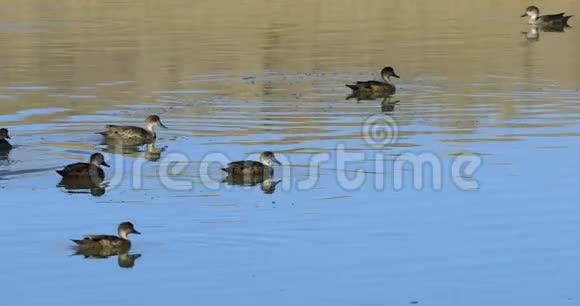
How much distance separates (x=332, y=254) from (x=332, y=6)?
3569cm

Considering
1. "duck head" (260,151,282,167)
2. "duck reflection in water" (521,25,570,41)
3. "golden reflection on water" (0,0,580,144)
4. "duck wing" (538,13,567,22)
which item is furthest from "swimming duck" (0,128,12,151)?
"duck wing" (538,13,567,22)

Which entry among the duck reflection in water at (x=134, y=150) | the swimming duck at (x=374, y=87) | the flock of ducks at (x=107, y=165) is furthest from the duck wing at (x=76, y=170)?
the swimming duck at (x=374, y=87)

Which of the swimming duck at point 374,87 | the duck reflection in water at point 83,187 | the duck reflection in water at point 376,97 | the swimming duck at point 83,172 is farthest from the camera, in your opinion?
the swimming duck at point 374,87

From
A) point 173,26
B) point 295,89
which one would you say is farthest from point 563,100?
point 173,26

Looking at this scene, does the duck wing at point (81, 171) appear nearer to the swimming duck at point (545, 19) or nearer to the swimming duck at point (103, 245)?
the swimming duck at point (103, 245)

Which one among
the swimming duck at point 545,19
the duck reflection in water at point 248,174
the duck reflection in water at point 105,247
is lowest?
the duck reflection in water at point 105,247

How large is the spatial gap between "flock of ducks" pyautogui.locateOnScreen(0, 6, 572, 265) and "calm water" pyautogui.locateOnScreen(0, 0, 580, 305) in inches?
8.1

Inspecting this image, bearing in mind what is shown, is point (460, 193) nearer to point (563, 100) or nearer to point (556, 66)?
point (563, 100)

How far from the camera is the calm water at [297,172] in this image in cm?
1252

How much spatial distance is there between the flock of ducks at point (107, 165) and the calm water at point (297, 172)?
207mm

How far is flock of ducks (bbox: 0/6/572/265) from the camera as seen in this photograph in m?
13.6

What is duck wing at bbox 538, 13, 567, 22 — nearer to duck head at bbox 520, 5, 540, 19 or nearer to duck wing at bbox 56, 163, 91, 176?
duck head at bbox 520, 5, 540, 19

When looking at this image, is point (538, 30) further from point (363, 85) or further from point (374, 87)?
point (374, 87)

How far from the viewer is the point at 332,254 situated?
13469mm
